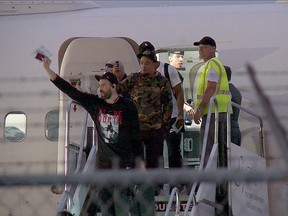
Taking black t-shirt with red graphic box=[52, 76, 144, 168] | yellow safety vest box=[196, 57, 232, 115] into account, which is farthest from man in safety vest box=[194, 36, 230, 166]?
black t-shirt with red graphic box=[52, 76, 144, 168]

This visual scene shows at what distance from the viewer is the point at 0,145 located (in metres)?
9.14

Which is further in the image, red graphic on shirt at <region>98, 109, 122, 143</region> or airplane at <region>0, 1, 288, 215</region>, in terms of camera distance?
airplane at <region>0, 1, 288, 215</region>

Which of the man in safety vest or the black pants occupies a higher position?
the man in safety vest

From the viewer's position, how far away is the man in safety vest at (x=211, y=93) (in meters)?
7.12

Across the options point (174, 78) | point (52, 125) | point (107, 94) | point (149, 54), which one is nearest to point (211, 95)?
point (174, 78)

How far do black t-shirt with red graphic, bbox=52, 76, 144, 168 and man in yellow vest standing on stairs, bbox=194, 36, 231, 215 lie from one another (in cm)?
97

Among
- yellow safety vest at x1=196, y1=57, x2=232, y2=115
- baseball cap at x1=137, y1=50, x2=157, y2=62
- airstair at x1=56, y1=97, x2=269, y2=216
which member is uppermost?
baseball cap at x1=137, y1=50, x2=157, y2=62

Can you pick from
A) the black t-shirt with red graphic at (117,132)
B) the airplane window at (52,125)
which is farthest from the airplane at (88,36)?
the black t-shirt with red graphic at (117,132)

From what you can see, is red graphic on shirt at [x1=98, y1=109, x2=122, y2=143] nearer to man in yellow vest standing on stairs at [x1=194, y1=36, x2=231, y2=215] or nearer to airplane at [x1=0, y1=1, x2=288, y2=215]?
man in yellow vest standing on stairs at [x1=194, y1=36, x2=231, y2=215]

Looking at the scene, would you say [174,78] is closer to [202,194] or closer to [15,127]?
[202,194]

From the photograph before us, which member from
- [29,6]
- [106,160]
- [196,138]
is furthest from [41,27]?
[106,160]

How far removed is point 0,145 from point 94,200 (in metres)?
3.14

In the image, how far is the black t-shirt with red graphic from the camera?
618 centimetres

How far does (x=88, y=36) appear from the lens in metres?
9.33
